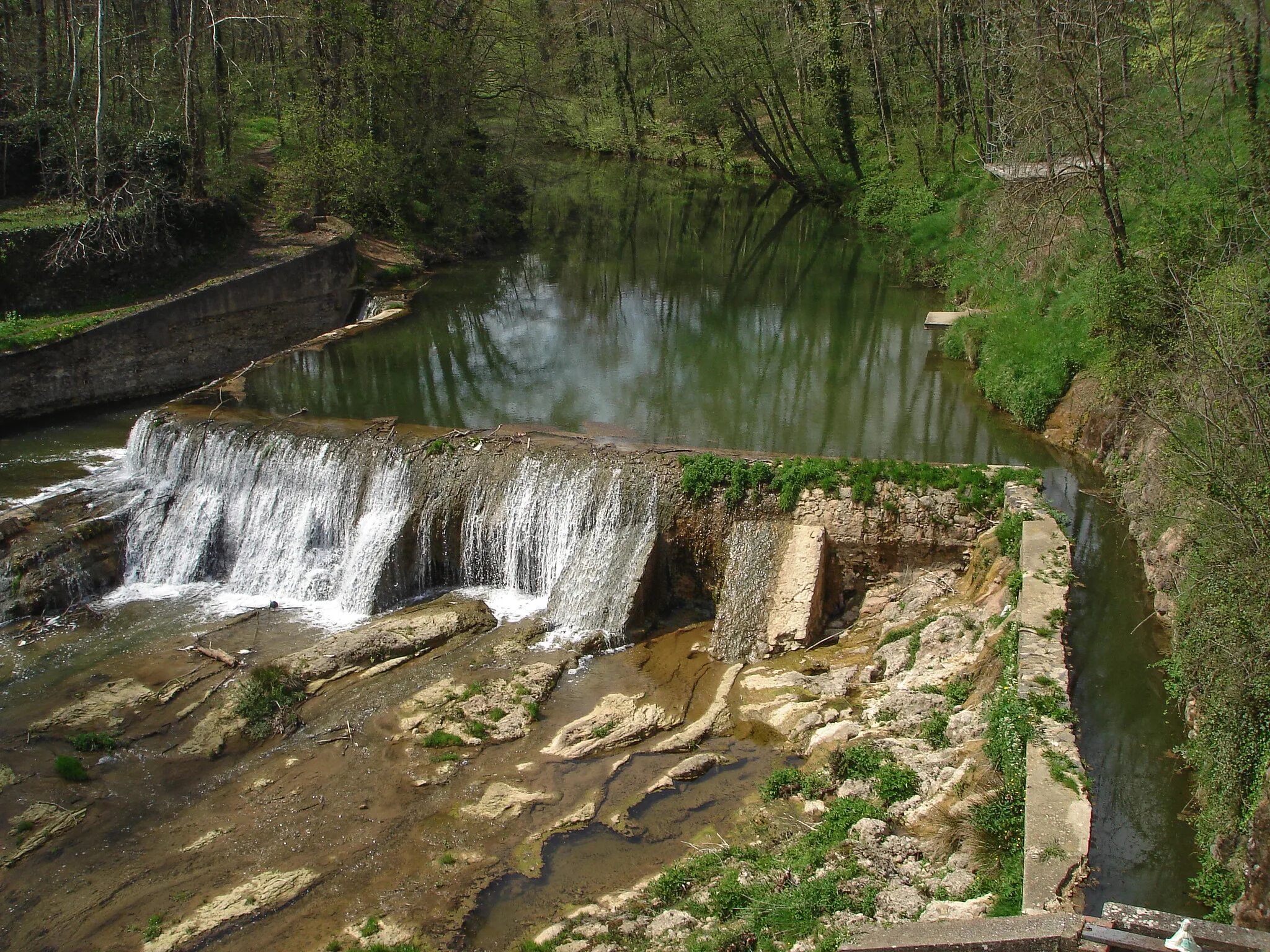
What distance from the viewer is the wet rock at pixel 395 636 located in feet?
38.8

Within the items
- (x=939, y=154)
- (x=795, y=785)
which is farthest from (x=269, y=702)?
(x=939, y=154)

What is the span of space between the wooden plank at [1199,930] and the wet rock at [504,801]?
553 centimetres

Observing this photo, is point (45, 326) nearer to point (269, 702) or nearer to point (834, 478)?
point (269, 702)

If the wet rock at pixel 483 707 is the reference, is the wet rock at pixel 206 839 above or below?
below

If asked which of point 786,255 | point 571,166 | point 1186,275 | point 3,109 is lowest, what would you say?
point 1186,275

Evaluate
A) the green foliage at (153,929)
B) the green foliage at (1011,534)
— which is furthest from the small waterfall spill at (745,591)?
the green foliage at (153,929)

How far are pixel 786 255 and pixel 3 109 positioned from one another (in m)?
21.0

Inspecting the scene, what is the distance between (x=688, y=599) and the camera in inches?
524

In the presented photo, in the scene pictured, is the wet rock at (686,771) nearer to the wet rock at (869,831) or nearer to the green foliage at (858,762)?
the green foliage at (858,762)

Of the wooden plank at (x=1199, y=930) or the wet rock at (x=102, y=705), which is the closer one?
the wooden plank at (x=1199, y=930)

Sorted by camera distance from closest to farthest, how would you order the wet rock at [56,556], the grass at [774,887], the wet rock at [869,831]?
the grass at [774,887], the wet rock at [869,831], the wet rock at [56,556]

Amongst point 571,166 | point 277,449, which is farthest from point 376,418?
point 571,166

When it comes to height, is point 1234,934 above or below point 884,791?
above

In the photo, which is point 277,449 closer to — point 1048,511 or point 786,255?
point 1048,511
